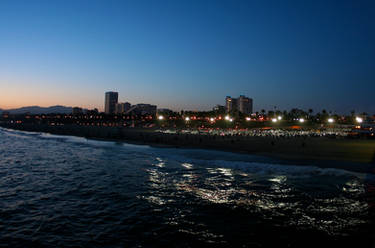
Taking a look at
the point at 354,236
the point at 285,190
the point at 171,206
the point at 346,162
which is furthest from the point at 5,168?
the point at 346,162

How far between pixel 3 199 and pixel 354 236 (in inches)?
635

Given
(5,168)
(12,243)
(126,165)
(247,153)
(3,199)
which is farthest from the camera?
(247,153)

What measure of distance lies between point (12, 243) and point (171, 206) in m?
6.22

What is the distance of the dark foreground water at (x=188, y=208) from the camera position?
845 cm

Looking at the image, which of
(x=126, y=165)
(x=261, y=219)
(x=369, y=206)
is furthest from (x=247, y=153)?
(x=261, y=219)

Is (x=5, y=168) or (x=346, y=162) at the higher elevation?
(x=346, y=162)

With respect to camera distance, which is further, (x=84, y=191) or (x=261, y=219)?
(x=84, y=191)

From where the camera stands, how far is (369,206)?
11320 mm

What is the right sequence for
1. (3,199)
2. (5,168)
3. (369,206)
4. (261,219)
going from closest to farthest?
(261,219), (369,206), (3,199), (5,168)

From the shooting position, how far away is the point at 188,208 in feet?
37.0

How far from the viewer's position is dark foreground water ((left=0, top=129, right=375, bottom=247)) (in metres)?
8.45

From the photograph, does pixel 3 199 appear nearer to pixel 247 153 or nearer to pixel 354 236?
pixel 354 236

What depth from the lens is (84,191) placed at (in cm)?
1408

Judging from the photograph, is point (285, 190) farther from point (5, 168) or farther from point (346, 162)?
point (5, 168)
